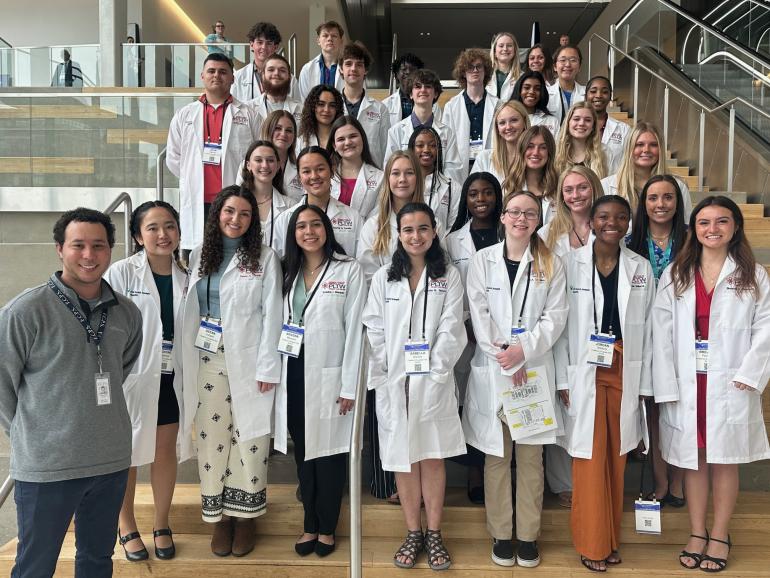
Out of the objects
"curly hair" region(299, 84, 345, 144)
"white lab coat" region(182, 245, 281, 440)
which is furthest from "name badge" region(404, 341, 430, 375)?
"curly hair" region(299, 84, 345, 144)

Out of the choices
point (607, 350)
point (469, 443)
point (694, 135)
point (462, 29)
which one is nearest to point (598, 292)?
point (607, 350)

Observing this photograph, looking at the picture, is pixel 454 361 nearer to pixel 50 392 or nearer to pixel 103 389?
pixel 103 389

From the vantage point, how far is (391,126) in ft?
18.6

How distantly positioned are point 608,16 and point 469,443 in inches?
575

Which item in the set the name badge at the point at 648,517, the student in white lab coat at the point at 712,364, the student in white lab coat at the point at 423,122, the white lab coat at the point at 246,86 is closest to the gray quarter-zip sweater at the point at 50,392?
the name badge at the point at 648,517

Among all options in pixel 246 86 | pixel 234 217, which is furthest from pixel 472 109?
pixel 234 217

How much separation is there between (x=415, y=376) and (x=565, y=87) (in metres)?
3.61

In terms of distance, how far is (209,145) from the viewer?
16.2ft

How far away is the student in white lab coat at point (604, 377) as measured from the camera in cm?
352

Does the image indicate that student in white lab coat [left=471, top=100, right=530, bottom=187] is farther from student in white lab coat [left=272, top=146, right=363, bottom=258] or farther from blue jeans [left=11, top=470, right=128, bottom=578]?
blue jeans [left=11, top=470, right=128, bottom=578]

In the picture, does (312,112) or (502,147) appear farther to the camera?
(312,112)

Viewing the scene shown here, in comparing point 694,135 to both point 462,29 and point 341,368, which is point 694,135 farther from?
point 462,29

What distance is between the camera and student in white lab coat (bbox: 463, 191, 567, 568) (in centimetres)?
354

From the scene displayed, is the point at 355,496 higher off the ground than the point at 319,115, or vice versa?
the point at 319,115
